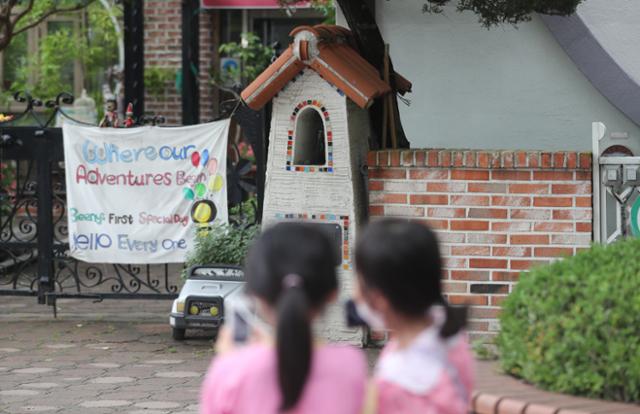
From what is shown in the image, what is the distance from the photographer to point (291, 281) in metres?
2.71

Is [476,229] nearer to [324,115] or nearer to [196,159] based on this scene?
[324,115]

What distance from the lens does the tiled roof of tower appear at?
7.84 metres

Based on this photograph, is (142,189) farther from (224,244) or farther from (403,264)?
(403,264)

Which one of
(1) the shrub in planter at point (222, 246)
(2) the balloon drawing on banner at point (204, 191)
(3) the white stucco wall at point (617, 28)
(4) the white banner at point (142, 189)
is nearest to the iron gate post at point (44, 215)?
(4) the white banner at point (142, 189)

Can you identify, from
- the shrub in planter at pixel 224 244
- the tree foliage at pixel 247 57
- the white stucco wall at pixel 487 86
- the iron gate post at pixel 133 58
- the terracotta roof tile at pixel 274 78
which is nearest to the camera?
the terracotta roof tile at pixel 274 78

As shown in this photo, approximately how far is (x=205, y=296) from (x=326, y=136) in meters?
1.34

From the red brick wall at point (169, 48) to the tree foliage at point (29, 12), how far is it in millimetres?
1423

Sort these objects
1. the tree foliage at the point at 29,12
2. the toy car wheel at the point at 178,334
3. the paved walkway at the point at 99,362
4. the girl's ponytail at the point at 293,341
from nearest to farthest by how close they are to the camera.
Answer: the girl's ponytail at the point at 293,341, the paved walkway at the point at 99,362, the toy car wheel at the point at 178,334, the tree foliage at the point at 29,12

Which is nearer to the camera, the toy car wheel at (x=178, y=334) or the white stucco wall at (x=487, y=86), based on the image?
the toy car wheel at (x=178, y=334)

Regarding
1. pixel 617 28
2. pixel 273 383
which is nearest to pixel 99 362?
pixel 617 28

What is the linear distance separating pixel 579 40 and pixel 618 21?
1.60 feet

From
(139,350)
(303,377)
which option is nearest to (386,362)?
(303,377)

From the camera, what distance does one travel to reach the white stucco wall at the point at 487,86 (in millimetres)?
9445

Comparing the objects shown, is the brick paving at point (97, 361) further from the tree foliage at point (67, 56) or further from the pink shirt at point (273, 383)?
the tree foliage at point (67, 56)
